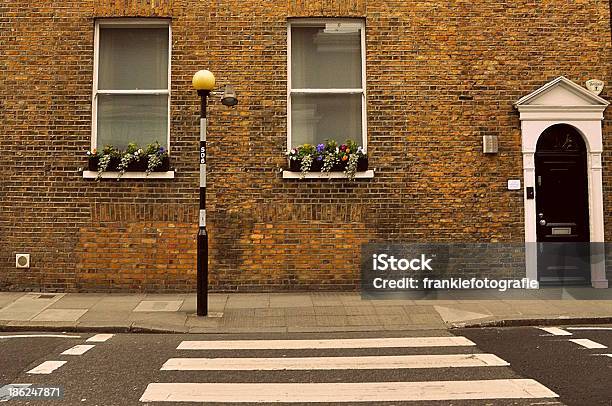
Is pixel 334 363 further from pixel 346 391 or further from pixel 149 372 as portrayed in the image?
pixel 149 372

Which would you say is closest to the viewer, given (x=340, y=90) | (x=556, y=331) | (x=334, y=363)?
(x=334, y=363)

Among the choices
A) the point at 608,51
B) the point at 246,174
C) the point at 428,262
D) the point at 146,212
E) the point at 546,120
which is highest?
the point at 608,51

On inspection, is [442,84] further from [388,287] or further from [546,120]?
[388,287]

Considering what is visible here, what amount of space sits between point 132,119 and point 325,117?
371cm

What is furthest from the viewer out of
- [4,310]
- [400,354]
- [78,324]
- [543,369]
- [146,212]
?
[146,212]

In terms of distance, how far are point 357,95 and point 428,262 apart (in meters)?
3.47

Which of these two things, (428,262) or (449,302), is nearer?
(449,302)

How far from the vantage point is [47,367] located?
5523 mm

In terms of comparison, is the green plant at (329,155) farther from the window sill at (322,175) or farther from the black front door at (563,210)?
the black front door at (563,210)

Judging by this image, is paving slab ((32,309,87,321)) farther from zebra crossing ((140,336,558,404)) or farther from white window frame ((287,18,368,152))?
white window frame ((287,18,368,152))

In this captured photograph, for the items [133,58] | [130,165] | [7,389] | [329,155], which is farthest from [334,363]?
[133,58]

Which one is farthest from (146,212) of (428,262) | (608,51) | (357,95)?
(608,51)

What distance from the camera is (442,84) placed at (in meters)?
10.2

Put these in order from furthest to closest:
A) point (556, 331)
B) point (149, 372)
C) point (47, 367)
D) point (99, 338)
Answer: point (556, 331), point (99, 338), point (47, 367), point (149, 372)
